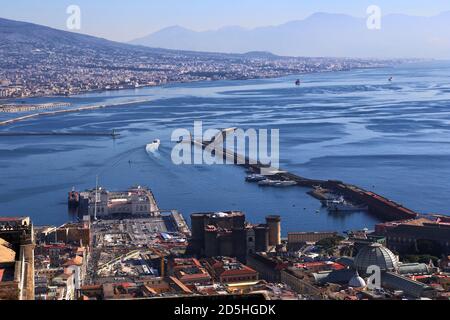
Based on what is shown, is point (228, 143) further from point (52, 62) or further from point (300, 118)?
point (52, 62)

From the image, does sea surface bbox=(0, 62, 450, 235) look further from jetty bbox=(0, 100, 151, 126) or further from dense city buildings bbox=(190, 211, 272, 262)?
dense city buildings bbox=(190, 211, 272, 262)

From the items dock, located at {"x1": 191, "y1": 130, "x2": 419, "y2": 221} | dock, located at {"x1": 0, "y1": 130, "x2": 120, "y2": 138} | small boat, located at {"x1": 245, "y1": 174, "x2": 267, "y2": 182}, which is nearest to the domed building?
dock, located at {"x1": 191, "y1": 130, "x2": 419, "y2": 221}

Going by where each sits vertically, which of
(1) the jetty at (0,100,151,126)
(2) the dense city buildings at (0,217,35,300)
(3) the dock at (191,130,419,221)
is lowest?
(3) the dock at (191,130,419,221)

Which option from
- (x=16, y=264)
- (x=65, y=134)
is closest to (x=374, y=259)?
(x=16, y=264)

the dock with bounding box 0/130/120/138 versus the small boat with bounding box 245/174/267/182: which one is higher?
the dock with bounding box 0/130/120/138

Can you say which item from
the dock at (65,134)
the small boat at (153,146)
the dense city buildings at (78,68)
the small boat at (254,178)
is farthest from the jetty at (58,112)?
the small boat at (254,178)
